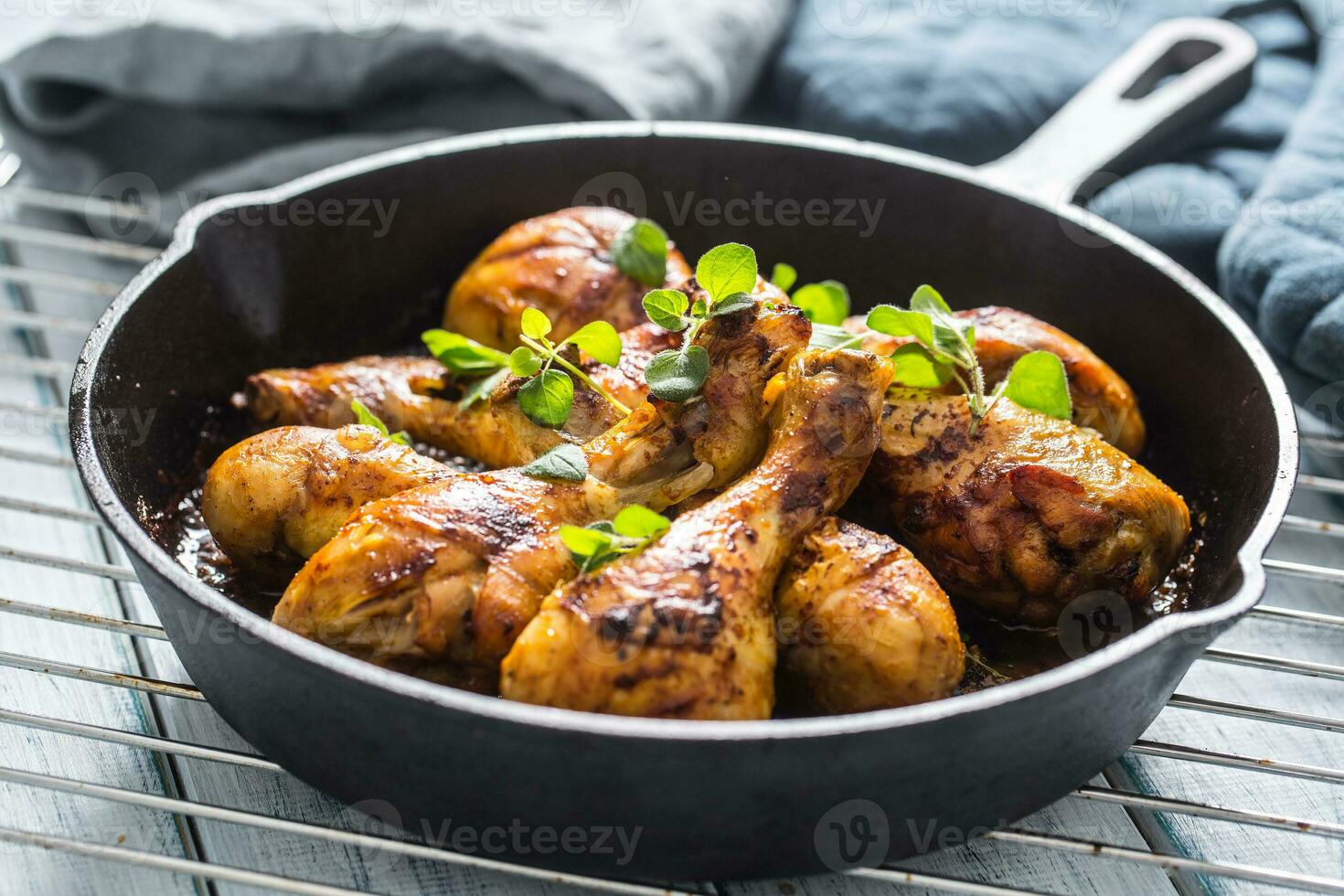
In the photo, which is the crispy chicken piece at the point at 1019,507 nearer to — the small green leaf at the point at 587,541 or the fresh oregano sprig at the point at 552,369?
the fresh oregano sprig at the point at 552,369

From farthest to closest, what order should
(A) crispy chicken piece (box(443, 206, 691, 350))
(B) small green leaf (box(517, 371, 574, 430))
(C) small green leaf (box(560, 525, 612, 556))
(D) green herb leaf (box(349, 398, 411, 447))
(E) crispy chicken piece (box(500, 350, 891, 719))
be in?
1. (A) crispy chicken piece (box(443, 206, 691, 350))
2. (D) green herb leaf (box(349, 398, 411, 447))
3. (B) small green leaf (box(517, 371, 574, 430))
4. (C) small green leaf (box(560, 525, 612, 556))
5. (E) crispy chicken piece (box(500, 350, 891, 719))

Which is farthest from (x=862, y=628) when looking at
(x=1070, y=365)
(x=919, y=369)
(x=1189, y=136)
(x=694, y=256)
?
(x=1189, y=136)

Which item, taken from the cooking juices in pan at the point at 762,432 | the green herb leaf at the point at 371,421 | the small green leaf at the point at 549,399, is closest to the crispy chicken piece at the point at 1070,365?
the cooking juices in pan at the point at 762,432

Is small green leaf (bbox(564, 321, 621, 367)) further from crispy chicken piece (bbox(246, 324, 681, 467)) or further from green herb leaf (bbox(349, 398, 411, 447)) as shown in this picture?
green herb leaf (bbox(349, 398, 411, 447))

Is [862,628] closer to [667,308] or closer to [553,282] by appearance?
[667,308]

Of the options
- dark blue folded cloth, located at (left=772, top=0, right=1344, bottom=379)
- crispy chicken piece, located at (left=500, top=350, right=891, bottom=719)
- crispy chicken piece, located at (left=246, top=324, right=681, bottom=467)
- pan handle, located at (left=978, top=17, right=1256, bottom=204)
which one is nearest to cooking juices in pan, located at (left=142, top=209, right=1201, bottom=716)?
crispy chicken piece, located at (left=246, top=324, right=681, bottom=467)
